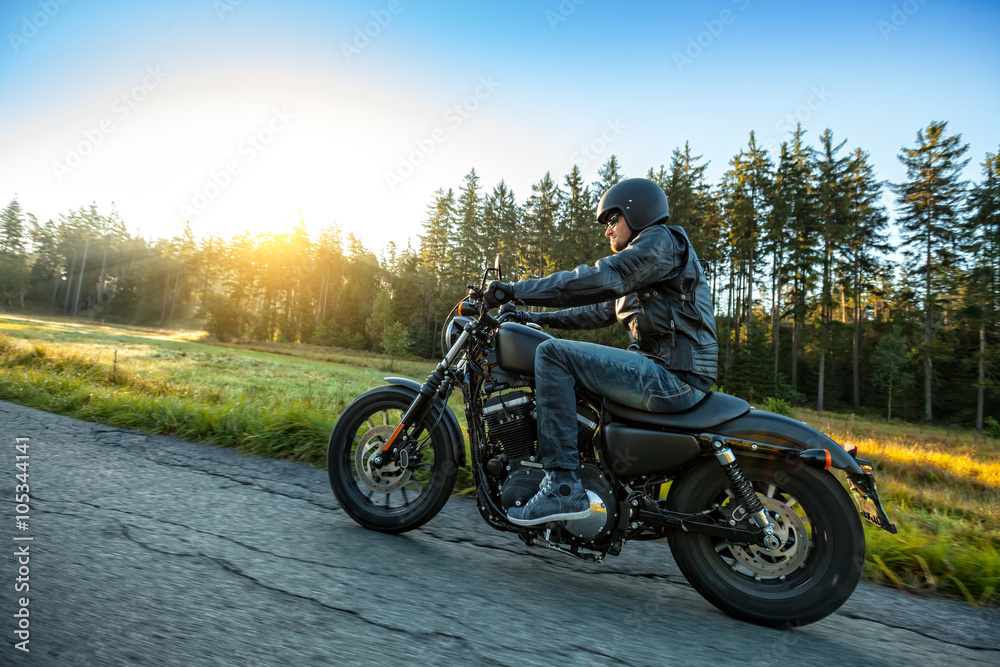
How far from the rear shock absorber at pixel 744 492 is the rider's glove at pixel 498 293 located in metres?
1.25

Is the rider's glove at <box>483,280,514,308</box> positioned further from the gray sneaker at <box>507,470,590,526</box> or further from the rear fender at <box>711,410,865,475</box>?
the rear fender at <box>711,410,865,475</box>

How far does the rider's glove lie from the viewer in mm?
2787

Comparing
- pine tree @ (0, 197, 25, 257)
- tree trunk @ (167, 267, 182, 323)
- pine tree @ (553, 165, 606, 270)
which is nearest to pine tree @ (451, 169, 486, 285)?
pine tree @ (553, 165, 606, 270)

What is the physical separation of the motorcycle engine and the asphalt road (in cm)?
41

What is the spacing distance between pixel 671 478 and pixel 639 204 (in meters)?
1.49

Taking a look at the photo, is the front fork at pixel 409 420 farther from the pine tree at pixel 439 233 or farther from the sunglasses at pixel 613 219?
the pine tree at pixel 439 233

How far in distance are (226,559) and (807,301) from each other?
43.9 m

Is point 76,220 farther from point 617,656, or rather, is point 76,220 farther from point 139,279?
point 617,656

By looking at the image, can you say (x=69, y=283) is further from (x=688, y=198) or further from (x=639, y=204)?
(x=639, y=204)

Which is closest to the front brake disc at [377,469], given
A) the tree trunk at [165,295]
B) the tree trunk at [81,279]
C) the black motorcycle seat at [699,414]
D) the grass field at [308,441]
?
the grass field at [308,441]

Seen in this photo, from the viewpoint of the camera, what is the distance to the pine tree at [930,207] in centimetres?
3525

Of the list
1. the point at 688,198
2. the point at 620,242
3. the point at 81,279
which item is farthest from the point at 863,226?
the point at 81,279

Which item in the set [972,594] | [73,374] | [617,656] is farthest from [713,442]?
[73,374]

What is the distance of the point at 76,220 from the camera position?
274 feet
